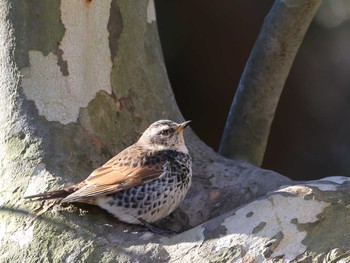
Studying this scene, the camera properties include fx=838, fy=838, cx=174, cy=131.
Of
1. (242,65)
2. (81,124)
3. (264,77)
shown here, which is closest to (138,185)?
(81,124)

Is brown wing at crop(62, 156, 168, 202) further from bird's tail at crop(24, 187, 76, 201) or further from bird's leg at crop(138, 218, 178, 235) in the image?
bird's leg at crop(138, 218, 178, 235)

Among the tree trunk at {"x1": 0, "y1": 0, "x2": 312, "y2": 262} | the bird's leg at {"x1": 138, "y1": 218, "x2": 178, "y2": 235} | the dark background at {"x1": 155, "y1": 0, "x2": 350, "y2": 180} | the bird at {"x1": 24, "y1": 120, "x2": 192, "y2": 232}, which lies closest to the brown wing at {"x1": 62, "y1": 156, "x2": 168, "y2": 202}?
the bird at {"x1": 24, "y1": 120, "x2": 192, "y2": 232}

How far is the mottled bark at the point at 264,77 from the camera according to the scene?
6473 mm

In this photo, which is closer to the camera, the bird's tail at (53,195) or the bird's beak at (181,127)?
the bird's tail at (53,195)

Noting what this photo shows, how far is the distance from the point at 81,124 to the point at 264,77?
2100 millimetres

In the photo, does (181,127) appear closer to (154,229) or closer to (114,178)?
(114,178)

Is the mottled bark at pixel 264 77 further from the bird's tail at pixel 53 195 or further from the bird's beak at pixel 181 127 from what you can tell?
the bird's tail at pixel 53 195

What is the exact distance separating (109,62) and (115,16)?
0.31 m

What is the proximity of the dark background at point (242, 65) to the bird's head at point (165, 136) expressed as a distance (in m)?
4.22

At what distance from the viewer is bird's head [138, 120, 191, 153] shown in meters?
5.34

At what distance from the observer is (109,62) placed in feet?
17.5

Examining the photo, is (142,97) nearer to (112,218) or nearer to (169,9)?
(112,218)

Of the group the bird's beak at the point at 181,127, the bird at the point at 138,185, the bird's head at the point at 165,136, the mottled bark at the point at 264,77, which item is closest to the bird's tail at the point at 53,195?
the bird at the point at 138,185

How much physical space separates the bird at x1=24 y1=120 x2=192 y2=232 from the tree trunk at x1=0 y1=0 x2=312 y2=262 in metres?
0.10
